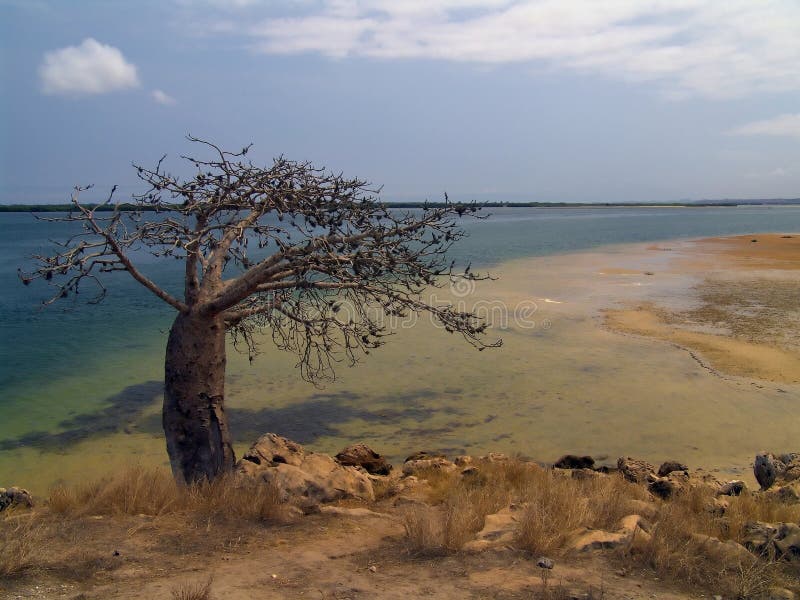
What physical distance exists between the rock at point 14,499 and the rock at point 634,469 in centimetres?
706

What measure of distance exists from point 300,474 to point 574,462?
4.21 meters

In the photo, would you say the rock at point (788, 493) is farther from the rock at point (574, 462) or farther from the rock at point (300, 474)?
the rock at point (300, 474)

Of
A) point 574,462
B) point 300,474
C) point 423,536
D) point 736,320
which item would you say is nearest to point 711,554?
point 423,536

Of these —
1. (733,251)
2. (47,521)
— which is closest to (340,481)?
(47,521)

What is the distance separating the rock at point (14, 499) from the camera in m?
6.90

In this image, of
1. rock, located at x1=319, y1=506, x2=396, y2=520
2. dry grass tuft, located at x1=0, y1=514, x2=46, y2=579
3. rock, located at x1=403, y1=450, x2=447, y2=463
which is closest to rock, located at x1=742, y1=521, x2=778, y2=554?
rock, located at x1=319, y1=506, x2=396, y2=520

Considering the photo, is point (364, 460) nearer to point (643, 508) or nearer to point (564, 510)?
point (564, 510)

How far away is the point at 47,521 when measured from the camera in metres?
5.98

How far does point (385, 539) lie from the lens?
5.68 m

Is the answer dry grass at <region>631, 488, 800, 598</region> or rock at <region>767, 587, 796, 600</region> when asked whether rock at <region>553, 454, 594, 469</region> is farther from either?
rock at <region>767, 587, 796, 600</region>

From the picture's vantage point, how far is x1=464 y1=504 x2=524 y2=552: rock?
5359 mm

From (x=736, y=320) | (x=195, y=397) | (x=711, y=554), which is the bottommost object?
(x=736, y=320)

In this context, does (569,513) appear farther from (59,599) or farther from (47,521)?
(47,521)

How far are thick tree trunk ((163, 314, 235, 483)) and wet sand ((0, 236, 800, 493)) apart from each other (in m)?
3.23
